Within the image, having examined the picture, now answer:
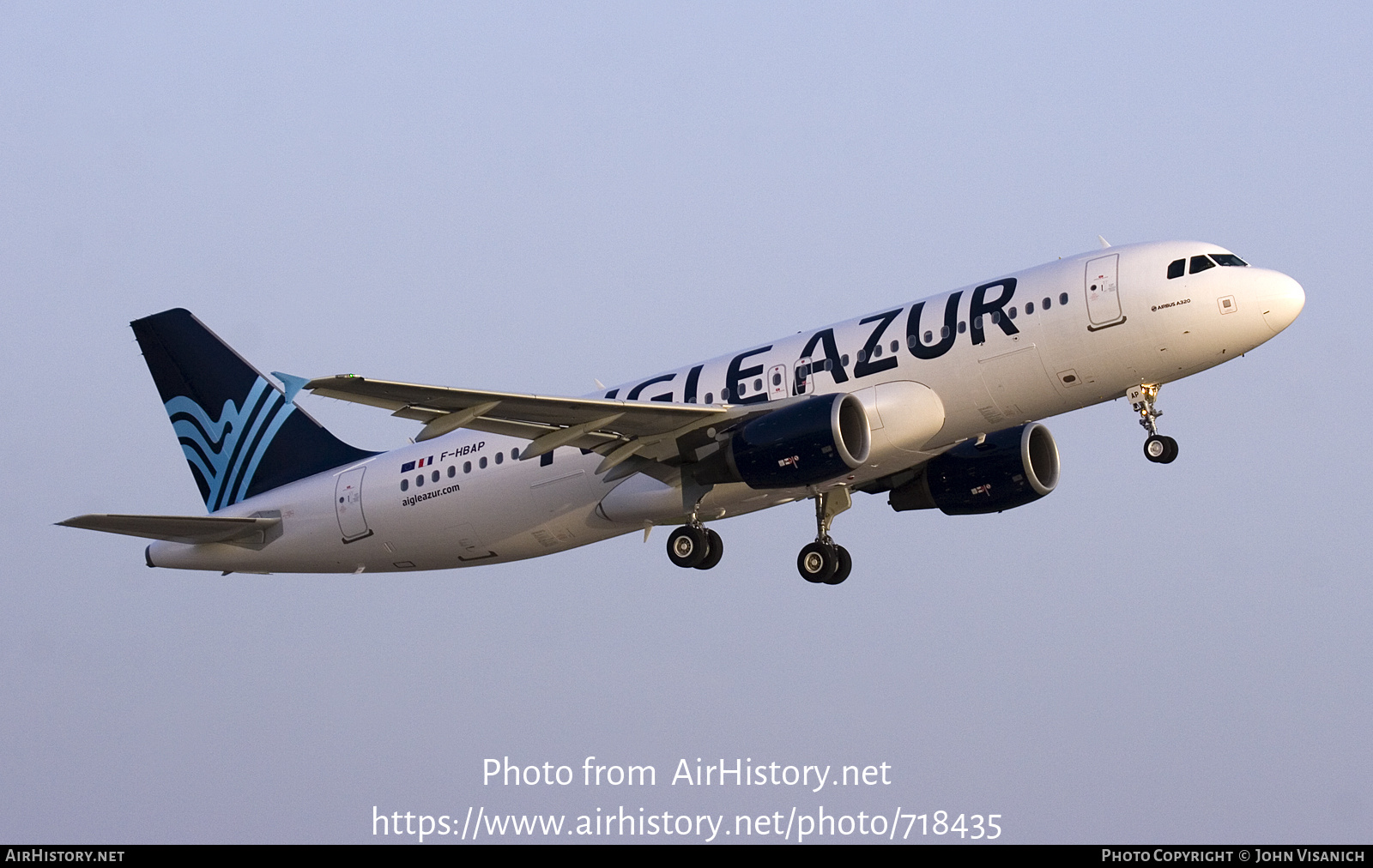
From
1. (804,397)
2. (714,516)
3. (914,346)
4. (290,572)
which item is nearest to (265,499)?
(290,572)

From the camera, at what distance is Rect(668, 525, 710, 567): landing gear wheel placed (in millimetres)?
35594

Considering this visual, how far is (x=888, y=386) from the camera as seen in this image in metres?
32.7

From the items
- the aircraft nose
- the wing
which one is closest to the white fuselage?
the aircraft nose

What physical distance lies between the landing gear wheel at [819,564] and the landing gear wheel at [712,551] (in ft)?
7.81

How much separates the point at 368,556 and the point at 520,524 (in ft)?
14.4

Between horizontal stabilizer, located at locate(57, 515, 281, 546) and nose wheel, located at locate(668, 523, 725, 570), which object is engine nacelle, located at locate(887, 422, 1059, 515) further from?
horizontal stabilizer, located at locate(57, 515, 281, 546)

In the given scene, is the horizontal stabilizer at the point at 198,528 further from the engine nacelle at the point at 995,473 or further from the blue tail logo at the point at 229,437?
the engine nacelle at the point at 995,473

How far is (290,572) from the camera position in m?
39.8

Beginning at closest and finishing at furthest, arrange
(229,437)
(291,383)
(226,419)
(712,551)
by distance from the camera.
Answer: (291,383) < (712,551) < (229,437) < (226,419)

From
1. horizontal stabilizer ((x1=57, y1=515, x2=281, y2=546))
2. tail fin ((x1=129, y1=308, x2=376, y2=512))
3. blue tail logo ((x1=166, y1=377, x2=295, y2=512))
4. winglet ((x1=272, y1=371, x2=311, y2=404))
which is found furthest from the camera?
blue tail logo ((x1=166, y1=377, x2=295, y2=512))

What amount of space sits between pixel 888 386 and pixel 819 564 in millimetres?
6239

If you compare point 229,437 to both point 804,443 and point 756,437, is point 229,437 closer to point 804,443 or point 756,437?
point 756,437

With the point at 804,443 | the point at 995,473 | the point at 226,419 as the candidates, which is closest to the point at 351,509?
the point at 226,419

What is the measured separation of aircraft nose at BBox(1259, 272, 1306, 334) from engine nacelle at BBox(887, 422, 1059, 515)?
23.0 feet
